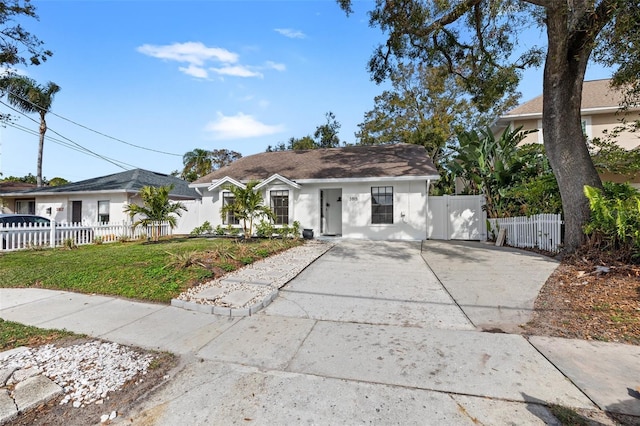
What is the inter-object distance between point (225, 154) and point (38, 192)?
24.5 meters

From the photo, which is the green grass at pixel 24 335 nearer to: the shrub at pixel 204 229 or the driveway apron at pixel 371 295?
the driveway apron at pixel 371 295

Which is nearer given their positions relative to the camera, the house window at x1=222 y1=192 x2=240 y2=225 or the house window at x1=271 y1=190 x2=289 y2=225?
the house window at x1=271 y1=190 x2=289 y2=225

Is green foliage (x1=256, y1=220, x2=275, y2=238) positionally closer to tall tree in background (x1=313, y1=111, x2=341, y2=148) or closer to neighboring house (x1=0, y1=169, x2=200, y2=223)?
neighboring house (x1=0, y1=169, x2=200, y2=223)

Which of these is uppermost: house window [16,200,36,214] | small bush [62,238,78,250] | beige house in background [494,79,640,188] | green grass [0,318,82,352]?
beige house in background [494,79,640,188]

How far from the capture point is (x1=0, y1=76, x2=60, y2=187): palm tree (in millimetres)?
19047

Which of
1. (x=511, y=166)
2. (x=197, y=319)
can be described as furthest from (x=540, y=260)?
(x=197, y=319)

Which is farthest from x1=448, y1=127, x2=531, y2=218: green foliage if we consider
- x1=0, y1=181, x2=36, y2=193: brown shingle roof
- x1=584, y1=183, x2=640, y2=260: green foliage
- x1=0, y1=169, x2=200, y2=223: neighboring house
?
x1=0, y1=181, x2=36, y2=193: brown shingle roof

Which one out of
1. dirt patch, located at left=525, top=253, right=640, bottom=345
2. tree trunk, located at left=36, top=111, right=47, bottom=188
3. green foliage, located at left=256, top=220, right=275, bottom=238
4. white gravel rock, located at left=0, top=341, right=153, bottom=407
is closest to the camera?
white gravel rock, located at left=0, top=341, right=153, bottom=407

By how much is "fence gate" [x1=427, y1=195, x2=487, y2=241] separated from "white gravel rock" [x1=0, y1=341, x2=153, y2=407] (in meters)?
11.9

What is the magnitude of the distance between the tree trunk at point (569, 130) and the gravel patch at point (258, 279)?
20.6ft

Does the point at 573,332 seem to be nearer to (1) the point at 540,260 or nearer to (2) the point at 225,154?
(1) the point at 540,260

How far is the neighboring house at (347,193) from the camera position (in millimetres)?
12344

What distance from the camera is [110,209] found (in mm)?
16766

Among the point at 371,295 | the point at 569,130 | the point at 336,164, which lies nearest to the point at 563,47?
the point at 569,130
